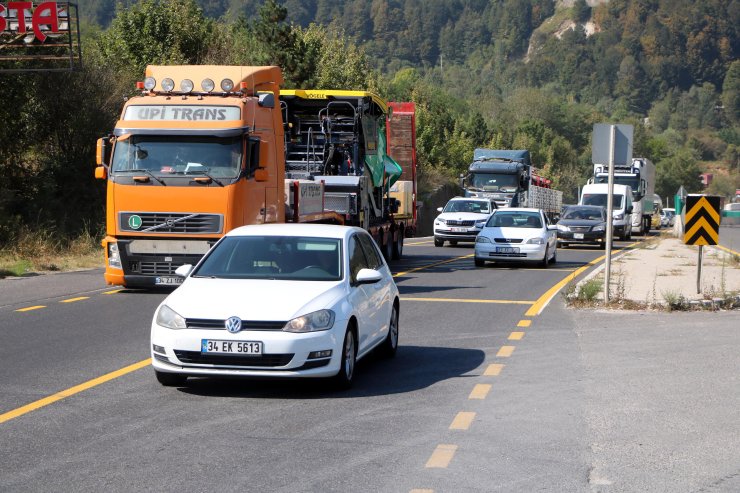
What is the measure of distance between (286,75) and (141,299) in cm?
3822

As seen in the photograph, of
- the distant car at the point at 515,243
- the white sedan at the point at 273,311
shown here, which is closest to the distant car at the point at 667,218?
the distant car at the point at 515,243

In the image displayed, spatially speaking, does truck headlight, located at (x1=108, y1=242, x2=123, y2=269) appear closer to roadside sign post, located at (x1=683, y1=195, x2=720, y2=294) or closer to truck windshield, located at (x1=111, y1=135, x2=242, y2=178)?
truck windshield, located at (x1=111, y1=135, x2=242, y2=178)

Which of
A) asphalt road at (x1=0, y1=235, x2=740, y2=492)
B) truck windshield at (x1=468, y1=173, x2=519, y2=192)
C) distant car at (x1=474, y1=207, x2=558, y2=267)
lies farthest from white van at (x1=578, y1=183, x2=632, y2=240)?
asphalt road at (x1=0, y1=235, x2=740, y2=492)

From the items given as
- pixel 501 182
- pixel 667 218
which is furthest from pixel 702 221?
pixel 667 218

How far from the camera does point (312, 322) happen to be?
972 cm

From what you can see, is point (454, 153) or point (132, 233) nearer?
point (132, 233)

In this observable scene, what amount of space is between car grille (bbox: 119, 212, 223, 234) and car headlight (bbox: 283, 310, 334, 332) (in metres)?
8.67

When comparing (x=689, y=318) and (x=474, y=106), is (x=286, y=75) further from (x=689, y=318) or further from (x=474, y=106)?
(x=474, y=106)

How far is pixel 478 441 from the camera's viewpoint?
817 centimetres

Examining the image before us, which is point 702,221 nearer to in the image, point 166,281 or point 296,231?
point 166,281

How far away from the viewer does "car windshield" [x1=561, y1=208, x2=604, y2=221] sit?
42.1 meters

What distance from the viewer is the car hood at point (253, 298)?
31.7 ft

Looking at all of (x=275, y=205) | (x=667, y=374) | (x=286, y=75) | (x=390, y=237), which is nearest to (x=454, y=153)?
(x=286, y=75)

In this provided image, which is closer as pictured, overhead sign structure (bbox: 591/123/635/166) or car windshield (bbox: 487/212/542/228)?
overhead sign structure (bbox: 591/123/635/166)
